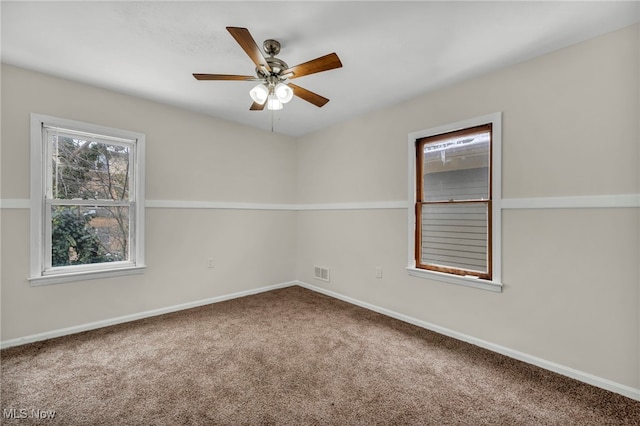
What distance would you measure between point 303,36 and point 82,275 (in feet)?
10.3

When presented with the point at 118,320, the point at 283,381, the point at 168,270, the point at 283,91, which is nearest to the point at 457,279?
the point at 283,381

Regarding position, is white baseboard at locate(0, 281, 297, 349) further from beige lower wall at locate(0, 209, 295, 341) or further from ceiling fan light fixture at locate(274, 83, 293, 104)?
ceiling fan light fixture at locate(274, 83, 293, 104)

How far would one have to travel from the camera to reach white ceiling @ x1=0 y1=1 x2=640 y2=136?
175 cm

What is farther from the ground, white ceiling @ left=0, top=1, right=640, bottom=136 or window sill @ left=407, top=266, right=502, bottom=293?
white ceiling @ left=0, top=1, right=640, bottom=136

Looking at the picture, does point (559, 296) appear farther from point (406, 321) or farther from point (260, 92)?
point (260, 92)

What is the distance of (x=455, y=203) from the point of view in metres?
2.80

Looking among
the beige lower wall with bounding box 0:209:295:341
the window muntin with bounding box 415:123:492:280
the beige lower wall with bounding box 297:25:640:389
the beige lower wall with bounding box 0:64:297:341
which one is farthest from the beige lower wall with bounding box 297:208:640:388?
the beige lower wall with bounding box 0:64:297:341

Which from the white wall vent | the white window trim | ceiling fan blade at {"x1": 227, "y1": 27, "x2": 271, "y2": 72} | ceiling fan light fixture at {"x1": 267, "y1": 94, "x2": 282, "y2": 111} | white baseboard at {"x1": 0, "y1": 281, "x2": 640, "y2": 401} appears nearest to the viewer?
ceiling fan blade at {"x1": 227, "y1": 27, "x2": 271, "y2": 72}

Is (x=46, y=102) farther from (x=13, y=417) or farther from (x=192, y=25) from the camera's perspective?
(x=13, y=417)

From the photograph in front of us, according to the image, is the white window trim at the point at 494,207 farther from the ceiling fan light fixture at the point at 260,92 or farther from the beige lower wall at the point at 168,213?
the beige lower wall at the point at 168,213

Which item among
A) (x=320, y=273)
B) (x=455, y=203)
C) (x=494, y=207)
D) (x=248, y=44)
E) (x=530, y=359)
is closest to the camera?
(x=248, y=44)

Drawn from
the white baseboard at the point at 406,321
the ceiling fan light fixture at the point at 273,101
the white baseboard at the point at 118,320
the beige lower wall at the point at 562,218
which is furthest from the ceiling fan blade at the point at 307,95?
the white baseboard at the point at 118,320

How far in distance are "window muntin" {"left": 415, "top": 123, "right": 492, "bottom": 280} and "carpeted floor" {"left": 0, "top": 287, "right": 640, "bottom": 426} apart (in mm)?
797

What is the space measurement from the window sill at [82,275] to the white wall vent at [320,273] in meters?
2.30
